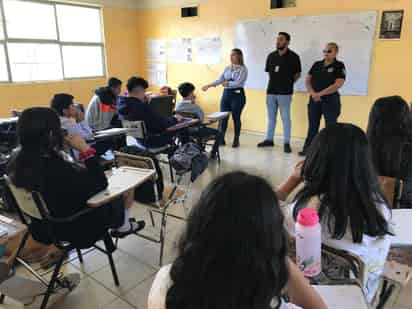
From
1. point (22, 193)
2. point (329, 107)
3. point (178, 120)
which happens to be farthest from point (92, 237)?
point (329, 107)

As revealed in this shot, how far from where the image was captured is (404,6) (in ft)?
13.8

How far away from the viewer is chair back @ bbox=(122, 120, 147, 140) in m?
3.35

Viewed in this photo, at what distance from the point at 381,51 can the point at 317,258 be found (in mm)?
4264

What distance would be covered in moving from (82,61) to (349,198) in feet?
20.7

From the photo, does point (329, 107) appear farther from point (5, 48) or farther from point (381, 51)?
point (5, 48)

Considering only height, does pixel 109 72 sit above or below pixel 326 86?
above

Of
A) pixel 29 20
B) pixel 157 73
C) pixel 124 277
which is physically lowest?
pixel 124 277

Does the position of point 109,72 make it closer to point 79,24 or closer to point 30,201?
point 79,24

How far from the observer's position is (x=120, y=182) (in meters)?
1.98

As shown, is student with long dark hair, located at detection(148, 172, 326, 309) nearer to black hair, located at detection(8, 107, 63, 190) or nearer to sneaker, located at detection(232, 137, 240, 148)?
black hair, located at detection(8, 107, 63, 190)

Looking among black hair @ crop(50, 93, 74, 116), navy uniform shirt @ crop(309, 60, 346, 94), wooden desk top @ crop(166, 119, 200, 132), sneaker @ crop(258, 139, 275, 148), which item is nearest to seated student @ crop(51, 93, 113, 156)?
black hair @ crop(50, 93, 74, 116)

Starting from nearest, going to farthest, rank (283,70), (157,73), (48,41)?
1. (283,70)
2. (48,41)
3. (157,73)

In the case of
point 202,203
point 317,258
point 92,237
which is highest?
point 202,203

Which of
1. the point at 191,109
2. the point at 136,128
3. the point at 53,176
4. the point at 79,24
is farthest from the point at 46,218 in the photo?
the point at 79,24
